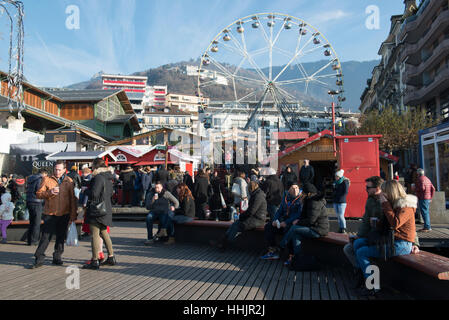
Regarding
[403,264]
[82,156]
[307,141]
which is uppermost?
[307,141]

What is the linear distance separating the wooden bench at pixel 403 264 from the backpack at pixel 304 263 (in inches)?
16.5

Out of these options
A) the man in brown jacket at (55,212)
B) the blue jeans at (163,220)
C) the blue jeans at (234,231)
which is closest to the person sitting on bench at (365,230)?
the blue jeans at (234,231)

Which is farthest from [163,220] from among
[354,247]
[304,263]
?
[354,247]

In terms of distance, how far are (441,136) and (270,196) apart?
310 inches

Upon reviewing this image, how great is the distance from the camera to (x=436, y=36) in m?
33.9

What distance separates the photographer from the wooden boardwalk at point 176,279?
459 cm

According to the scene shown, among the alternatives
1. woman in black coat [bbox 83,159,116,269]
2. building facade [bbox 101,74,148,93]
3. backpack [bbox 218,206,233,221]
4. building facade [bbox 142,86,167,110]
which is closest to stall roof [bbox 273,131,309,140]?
backpack [bbox 218,206,233,221]

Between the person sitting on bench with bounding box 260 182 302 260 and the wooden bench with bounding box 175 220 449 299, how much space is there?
474 mm

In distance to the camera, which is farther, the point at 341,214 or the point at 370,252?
the point at 341,214

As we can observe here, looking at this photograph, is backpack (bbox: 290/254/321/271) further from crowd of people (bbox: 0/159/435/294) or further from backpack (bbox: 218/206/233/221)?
backpack (bbox: 218/206/233/221)

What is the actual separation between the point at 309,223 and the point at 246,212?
5.38ft

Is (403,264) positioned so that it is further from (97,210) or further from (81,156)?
(81,156)

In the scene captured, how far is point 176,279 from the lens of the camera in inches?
212

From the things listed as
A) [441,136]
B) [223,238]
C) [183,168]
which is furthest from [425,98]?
[223,238]
